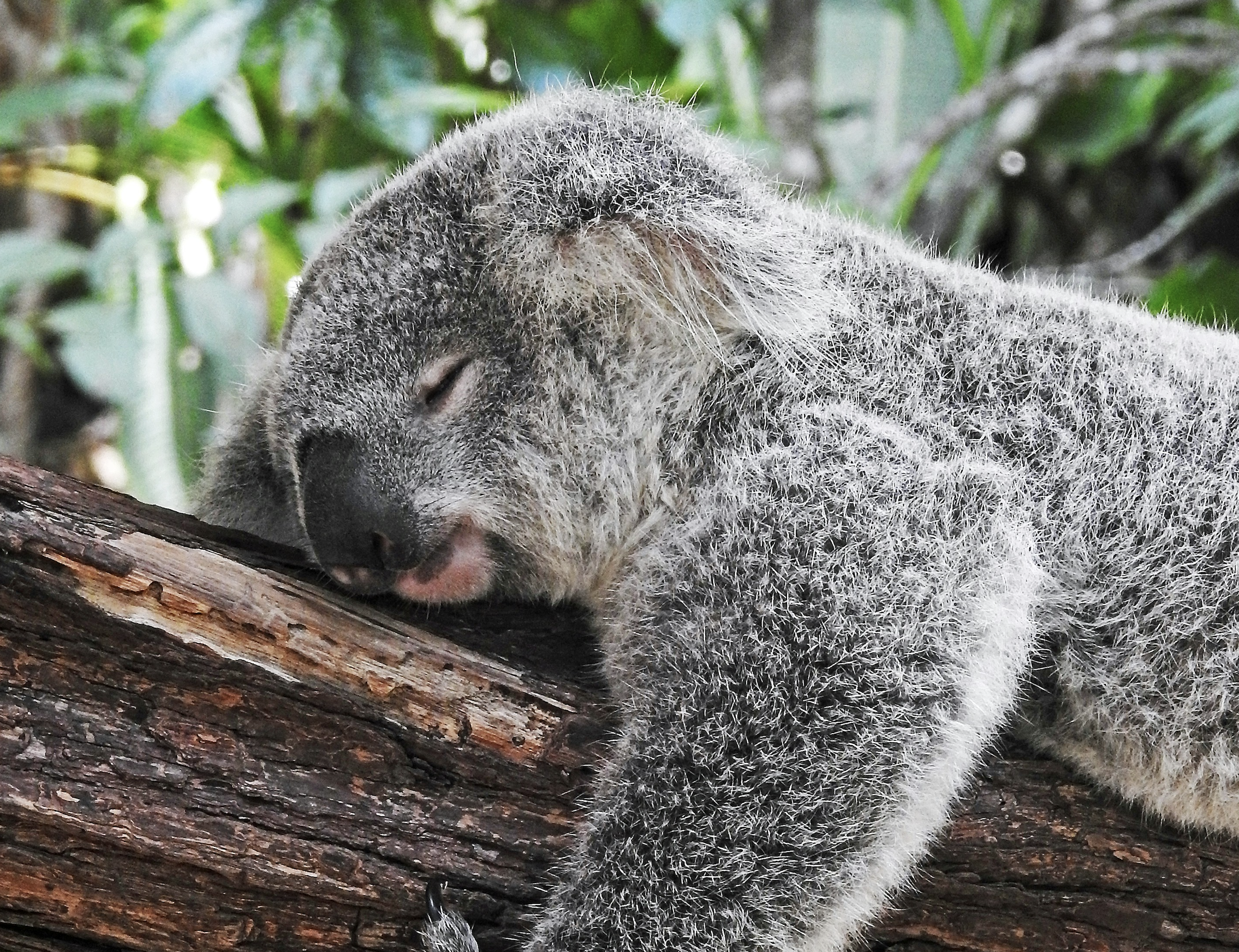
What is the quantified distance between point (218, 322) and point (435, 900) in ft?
6.73

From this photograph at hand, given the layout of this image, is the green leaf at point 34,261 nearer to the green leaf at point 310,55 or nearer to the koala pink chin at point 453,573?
the green leaf at point 310,55

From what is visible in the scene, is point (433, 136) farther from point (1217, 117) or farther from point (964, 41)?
point (964, 41)

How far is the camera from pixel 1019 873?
1.74 metres

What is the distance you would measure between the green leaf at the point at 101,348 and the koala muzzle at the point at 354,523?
1.48 metres

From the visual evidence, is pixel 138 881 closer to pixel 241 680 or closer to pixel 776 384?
pixel 241 680

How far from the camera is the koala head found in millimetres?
1836

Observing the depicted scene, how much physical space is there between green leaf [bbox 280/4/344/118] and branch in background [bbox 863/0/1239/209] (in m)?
1.76

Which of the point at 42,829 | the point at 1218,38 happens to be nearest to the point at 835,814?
the point at 42,829

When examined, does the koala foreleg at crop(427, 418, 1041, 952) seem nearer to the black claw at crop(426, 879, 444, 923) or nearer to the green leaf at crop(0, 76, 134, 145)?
the black claw at crop(426, 879, 444, 923)

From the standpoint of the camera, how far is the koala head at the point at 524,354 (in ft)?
6.02

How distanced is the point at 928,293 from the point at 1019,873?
3.15 ft

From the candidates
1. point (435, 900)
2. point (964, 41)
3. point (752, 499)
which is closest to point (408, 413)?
point (752, 499)

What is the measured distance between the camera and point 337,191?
10.5 ft

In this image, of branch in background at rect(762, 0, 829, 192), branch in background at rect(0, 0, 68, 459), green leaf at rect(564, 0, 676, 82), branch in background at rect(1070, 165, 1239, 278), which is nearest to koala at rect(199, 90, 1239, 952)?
branch in background at rect(762, 0, 829, 192)
